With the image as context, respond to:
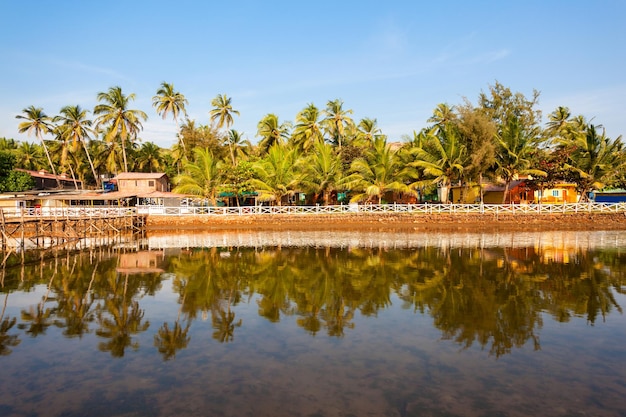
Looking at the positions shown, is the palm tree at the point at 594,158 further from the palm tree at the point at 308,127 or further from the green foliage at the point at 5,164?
the green foliage at the point at 5,164

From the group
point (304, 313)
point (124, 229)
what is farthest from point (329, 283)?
point (124, 229)

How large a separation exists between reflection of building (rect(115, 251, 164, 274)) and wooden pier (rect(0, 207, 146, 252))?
29.7ft

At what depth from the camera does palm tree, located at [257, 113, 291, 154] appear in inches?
2133

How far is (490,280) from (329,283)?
628 cm

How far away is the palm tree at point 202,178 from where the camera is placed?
138 feet

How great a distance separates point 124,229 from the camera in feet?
127

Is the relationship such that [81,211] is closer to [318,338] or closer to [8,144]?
[318,338]

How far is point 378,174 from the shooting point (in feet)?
135

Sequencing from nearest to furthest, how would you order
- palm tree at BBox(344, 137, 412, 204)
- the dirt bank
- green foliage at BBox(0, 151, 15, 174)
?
the dirt bank → palm tree at BBox(344, 137, 412, 204) → green foliage at BBox(0, 151, 15, 174)

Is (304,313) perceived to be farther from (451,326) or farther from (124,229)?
(124,229)

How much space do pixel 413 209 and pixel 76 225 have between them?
3167 cm

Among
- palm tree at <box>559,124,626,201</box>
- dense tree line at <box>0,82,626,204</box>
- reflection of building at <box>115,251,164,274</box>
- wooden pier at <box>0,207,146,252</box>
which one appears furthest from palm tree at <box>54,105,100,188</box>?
palm tree at <box>559,124,626,201</box>

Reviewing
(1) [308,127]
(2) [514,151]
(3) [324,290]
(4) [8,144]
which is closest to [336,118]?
(1) [308,127]

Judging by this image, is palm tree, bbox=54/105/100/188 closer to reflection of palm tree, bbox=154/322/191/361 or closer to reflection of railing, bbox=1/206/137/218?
reflection of railing, bbox=1/206/137/218
